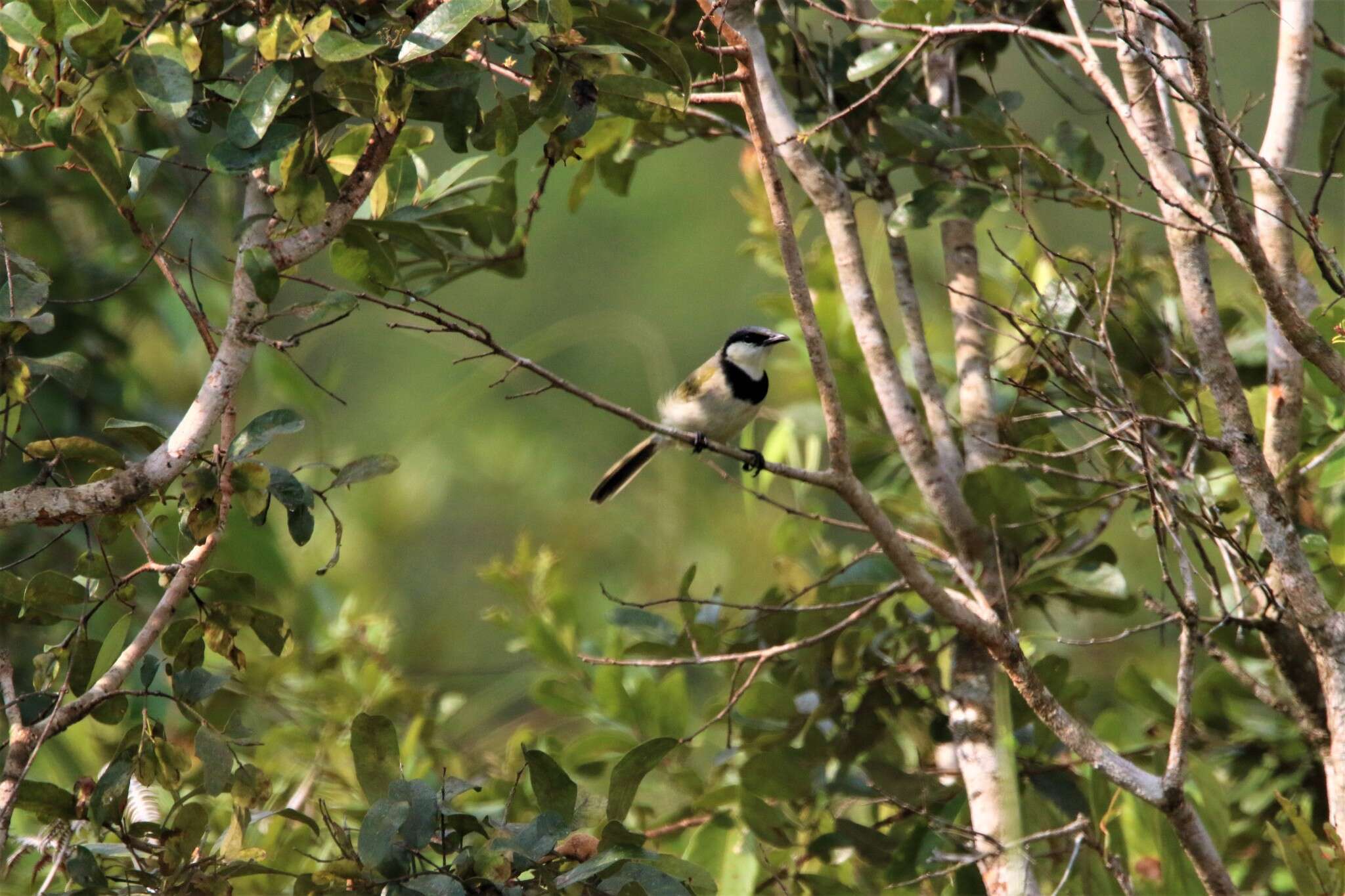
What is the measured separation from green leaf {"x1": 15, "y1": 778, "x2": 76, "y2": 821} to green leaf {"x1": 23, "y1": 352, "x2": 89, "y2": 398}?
0.49 metres

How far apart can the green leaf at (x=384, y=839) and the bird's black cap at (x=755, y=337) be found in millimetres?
2154

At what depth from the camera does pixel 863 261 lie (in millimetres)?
2270

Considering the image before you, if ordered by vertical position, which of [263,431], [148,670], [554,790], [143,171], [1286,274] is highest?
[143,171]

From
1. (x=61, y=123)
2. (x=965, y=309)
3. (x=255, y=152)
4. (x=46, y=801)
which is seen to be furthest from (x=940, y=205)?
Answer: (x=46, y=801)

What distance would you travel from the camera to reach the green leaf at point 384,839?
1435 mm

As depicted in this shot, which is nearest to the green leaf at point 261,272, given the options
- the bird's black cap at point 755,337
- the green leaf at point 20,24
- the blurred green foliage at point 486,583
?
the blurred green foliage at point 486,583

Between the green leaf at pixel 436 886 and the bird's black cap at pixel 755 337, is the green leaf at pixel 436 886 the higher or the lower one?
the higher one

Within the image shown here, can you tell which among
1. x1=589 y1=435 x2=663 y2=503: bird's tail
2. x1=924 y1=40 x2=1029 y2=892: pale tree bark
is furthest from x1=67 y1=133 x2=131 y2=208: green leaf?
x1=589 y1=435 x2=663 y2=503: bird's tail

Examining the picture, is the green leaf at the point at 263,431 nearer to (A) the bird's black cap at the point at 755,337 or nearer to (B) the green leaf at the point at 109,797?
(B) the green leaf at the point at 109,797

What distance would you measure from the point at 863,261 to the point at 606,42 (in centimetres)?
67

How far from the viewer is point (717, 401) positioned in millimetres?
3555

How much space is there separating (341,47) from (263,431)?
0.49m

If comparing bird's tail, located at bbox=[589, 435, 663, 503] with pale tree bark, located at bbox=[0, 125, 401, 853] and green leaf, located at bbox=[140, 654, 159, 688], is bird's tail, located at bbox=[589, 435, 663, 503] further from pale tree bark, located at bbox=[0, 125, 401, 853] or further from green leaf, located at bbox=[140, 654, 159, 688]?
green leaf, located at bbox=[140, 654, 159, 688]

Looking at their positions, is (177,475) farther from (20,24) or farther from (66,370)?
(20,24)
